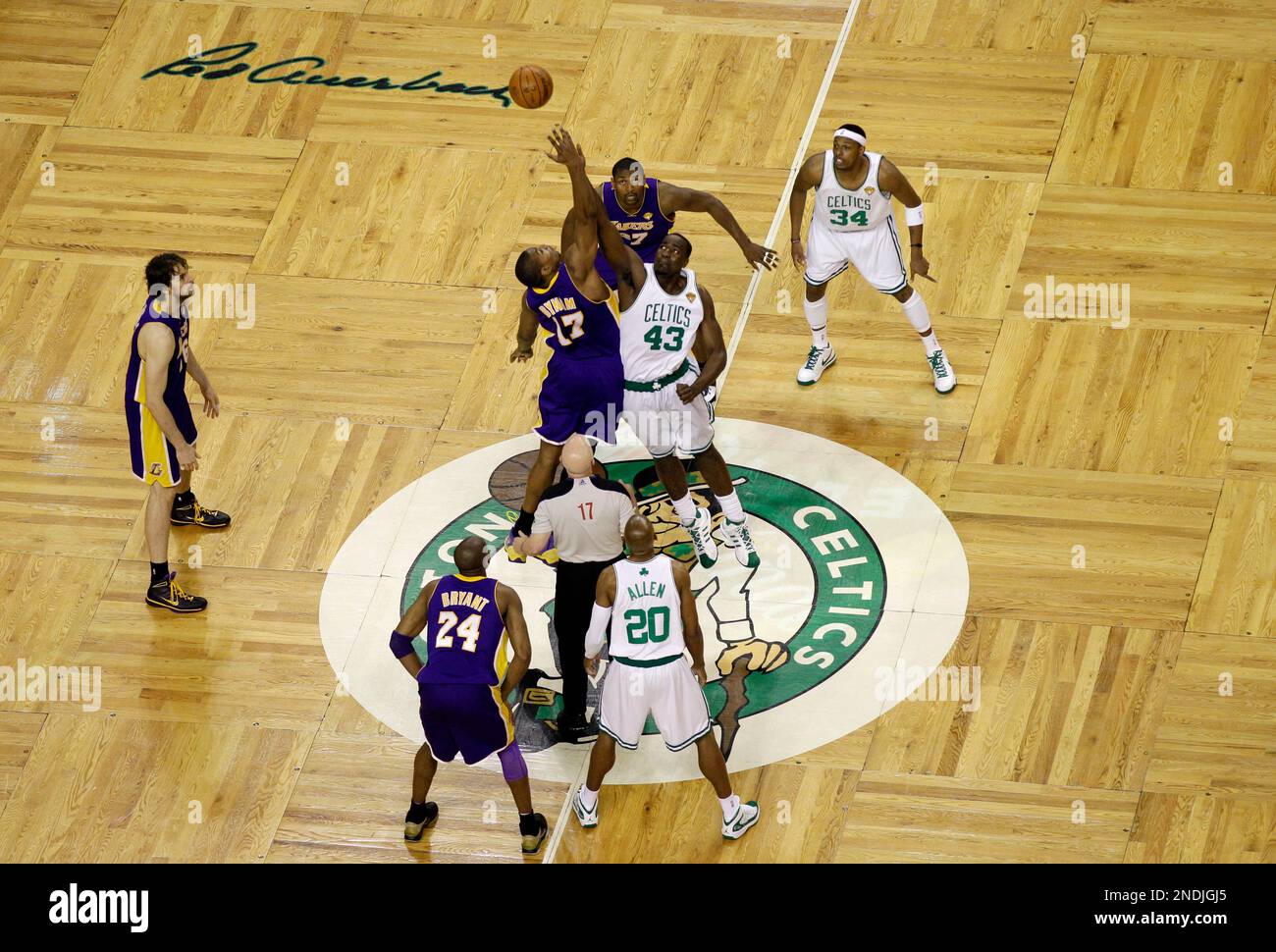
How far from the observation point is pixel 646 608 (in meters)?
9.34

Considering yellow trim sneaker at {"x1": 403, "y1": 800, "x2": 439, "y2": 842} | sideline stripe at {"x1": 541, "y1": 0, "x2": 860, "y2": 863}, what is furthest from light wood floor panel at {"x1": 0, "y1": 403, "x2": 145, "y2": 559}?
sideline stripe at {"x1": 541, "y1": 0, "x2": 860, "y2": 863}

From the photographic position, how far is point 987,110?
14.4 m

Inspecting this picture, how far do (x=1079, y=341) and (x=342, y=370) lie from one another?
4660 millimetres

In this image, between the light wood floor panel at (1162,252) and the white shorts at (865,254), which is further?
the light wood floor panel at (1162,252)

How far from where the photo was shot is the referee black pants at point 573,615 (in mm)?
10078

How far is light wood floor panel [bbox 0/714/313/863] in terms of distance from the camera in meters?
10.2

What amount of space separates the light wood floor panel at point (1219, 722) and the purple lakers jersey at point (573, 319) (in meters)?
3.51

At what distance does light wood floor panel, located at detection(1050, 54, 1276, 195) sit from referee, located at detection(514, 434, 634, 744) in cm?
536

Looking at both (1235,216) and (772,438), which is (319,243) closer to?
(772,438)

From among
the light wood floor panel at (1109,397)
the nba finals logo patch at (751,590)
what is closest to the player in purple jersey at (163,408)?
the nba finals logo patch at (751,590)

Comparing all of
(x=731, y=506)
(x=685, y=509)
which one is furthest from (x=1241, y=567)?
(x=685, y=509)

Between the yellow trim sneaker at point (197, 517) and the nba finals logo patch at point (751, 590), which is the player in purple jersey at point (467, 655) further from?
the yellow trim sneaker at point (197, 517)

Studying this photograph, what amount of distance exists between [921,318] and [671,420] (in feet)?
6.44

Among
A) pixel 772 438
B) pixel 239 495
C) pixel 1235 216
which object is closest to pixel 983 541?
pixel 772 438
